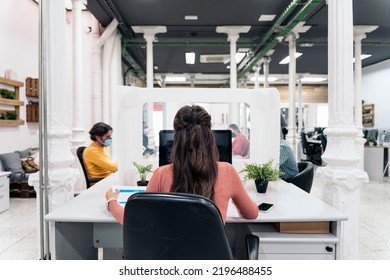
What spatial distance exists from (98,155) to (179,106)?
4.90 ft

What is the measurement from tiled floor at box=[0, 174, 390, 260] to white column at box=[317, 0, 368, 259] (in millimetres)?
978

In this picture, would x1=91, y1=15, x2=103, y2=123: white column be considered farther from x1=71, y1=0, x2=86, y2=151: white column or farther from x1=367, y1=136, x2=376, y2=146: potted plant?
x1=367, y1=136, x2=376, y2=146: potted plant

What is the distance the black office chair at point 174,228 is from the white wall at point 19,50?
18.0 feet

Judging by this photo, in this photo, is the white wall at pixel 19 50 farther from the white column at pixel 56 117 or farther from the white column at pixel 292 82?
the white column at pixel 292 82

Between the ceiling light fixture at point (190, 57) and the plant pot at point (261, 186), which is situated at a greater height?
the ceiling light fixture at point (190, 57)

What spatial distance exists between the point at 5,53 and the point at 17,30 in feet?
1.94

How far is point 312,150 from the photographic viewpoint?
10516mm

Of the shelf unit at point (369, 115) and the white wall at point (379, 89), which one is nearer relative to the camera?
the white wall at point (379, 89)

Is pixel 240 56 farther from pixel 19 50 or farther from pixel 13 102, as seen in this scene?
pixel 13 102

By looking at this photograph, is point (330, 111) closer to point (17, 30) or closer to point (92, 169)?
point (92, 169)

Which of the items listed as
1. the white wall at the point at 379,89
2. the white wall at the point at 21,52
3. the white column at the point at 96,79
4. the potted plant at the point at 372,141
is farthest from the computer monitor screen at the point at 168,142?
the white wall at the point at 379,89

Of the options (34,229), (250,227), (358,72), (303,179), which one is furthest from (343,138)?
(358,72)

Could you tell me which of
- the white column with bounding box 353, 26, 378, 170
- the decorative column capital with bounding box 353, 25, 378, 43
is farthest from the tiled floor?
the decorative column capital with bounding box 353, 25, 378, 43

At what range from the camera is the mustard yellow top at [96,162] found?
3.91 metres
